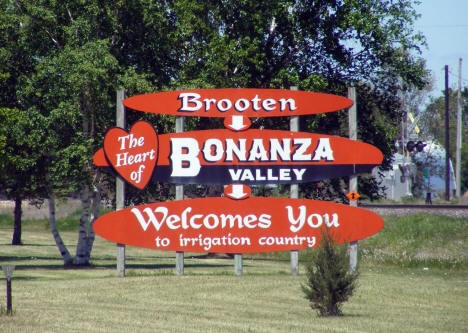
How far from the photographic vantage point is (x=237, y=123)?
2322 cm

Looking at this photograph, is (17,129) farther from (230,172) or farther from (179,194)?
(230,172)

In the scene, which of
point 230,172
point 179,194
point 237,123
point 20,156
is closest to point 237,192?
point 230,172

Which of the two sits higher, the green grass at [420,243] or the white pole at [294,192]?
the white pole at [294,192]

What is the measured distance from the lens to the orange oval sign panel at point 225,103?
23250mm

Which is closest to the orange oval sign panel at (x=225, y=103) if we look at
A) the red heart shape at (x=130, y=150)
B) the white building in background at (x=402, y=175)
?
the red heart shape at (x=130, y=150)

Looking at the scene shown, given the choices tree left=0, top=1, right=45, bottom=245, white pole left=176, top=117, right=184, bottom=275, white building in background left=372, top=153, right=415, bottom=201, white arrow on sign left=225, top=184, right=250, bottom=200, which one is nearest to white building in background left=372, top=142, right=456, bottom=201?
white building in background left=372, top=153, right=415, bottom=201

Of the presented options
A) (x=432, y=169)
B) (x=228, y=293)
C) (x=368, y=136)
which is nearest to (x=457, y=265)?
(x=368, y=136)

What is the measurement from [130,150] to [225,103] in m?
3.33

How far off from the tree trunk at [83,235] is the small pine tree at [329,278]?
16.7 meters

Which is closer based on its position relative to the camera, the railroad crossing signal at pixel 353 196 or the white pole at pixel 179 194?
the railroad crossing signal at pixel 353 196

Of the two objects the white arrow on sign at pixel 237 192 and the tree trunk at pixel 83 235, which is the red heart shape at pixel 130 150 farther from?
the tree trunk at pixel 83 235

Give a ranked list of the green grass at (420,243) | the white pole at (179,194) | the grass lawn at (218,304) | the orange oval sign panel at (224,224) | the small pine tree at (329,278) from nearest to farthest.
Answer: the grass lawn at (218,304)
the small pine tree at (329,278)
the orange oval sign panel at (224,224)
the white pole at (179,194)
the green grass at (420,243)

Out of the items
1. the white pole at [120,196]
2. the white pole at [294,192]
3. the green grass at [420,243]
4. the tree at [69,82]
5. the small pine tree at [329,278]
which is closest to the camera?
the small pine tree at [329,278]

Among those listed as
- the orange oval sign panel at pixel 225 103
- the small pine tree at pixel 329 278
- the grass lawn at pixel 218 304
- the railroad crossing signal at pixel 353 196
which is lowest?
the grass lawn at pixel 218 304
